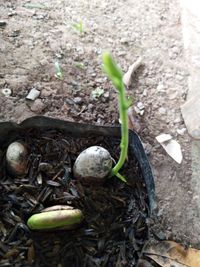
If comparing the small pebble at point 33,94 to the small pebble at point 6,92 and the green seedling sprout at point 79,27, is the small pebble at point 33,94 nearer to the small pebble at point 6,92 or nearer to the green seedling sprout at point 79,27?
the small pebble at point 6,92

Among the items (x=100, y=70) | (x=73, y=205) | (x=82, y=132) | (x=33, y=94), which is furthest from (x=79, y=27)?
(x=73, y=205)

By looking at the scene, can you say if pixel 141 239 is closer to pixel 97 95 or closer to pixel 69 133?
pixel 69 133

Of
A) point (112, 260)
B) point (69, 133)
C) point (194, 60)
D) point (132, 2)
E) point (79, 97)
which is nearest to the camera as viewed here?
point (112, 260)

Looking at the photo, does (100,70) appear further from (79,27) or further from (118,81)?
(118,81)

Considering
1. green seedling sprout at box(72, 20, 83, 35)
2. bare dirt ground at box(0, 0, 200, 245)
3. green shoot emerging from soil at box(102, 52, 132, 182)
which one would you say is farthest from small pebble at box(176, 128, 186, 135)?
green seedling sprout at box(72, 20, 83, 35)

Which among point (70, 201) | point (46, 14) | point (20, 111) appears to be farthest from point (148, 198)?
point (46, 14)

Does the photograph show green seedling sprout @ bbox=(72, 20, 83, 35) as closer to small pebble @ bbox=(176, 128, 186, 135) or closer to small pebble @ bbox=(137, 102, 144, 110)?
small pebble @ bbox=(137, 102, 144, 110)

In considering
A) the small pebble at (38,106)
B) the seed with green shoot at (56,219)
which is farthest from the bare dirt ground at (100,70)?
the seed with green shoot at (56,219)
